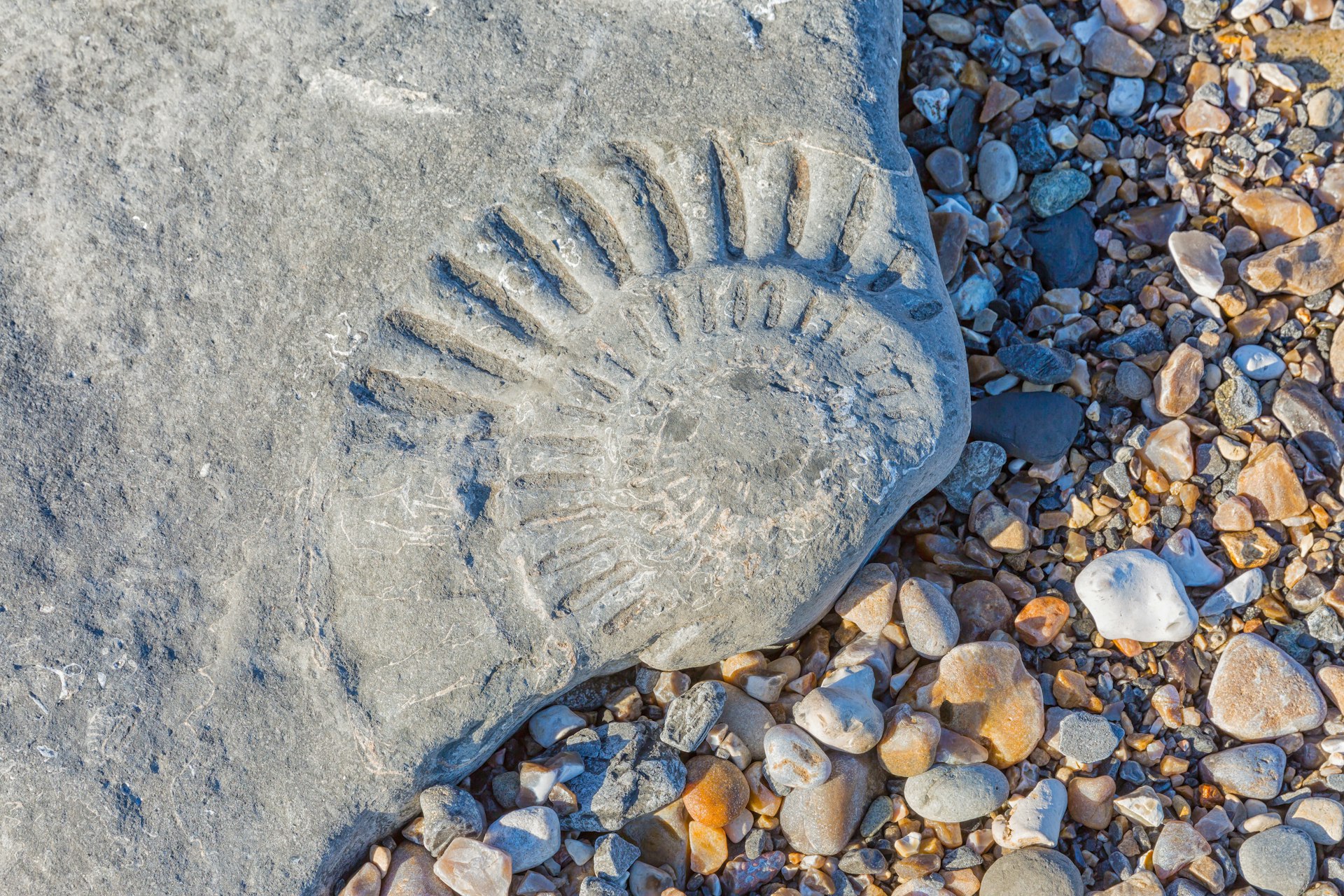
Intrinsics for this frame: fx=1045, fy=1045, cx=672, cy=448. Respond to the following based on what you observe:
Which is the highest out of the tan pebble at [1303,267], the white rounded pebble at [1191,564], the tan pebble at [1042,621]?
the tan pebble at [1303,267]

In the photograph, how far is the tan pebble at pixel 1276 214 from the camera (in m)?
2.53

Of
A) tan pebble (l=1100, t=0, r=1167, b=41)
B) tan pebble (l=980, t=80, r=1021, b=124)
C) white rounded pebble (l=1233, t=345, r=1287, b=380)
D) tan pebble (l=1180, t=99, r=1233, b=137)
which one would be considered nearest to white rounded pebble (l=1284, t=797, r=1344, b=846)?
white rounded pebble (l=1233, t=345, r=1287, b=380)

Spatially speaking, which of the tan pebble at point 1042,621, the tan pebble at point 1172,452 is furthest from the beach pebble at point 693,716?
the tan pebble at point 1172,452

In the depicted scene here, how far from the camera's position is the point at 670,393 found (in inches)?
76.4

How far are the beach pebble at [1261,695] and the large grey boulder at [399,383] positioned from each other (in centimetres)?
75

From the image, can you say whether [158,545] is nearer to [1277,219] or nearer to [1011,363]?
[1011,363]

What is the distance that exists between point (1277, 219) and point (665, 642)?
1.84 meters

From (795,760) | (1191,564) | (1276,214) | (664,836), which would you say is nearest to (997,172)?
(1276,214)

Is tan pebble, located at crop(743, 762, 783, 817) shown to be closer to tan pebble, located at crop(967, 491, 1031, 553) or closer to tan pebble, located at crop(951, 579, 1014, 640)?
tan pebble, located at crop(951, 579, 1014, 640)

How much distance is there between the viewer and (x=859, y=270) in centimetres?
212

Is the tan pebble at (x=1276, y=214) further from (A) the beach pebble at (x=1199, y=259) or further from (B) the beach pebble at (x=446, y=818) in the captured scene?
(B) the beach pebble at (x=446, y=818)

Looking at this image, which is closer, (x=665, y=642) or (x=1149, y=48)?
(x=665, y=642)

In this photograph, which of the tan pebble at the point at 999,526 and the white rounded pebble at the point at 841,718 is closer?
the white rounded pebble at the point at 841,718

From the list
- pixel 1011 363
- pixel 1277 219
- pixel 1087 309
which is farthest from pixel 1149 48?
pixel 1011 363
